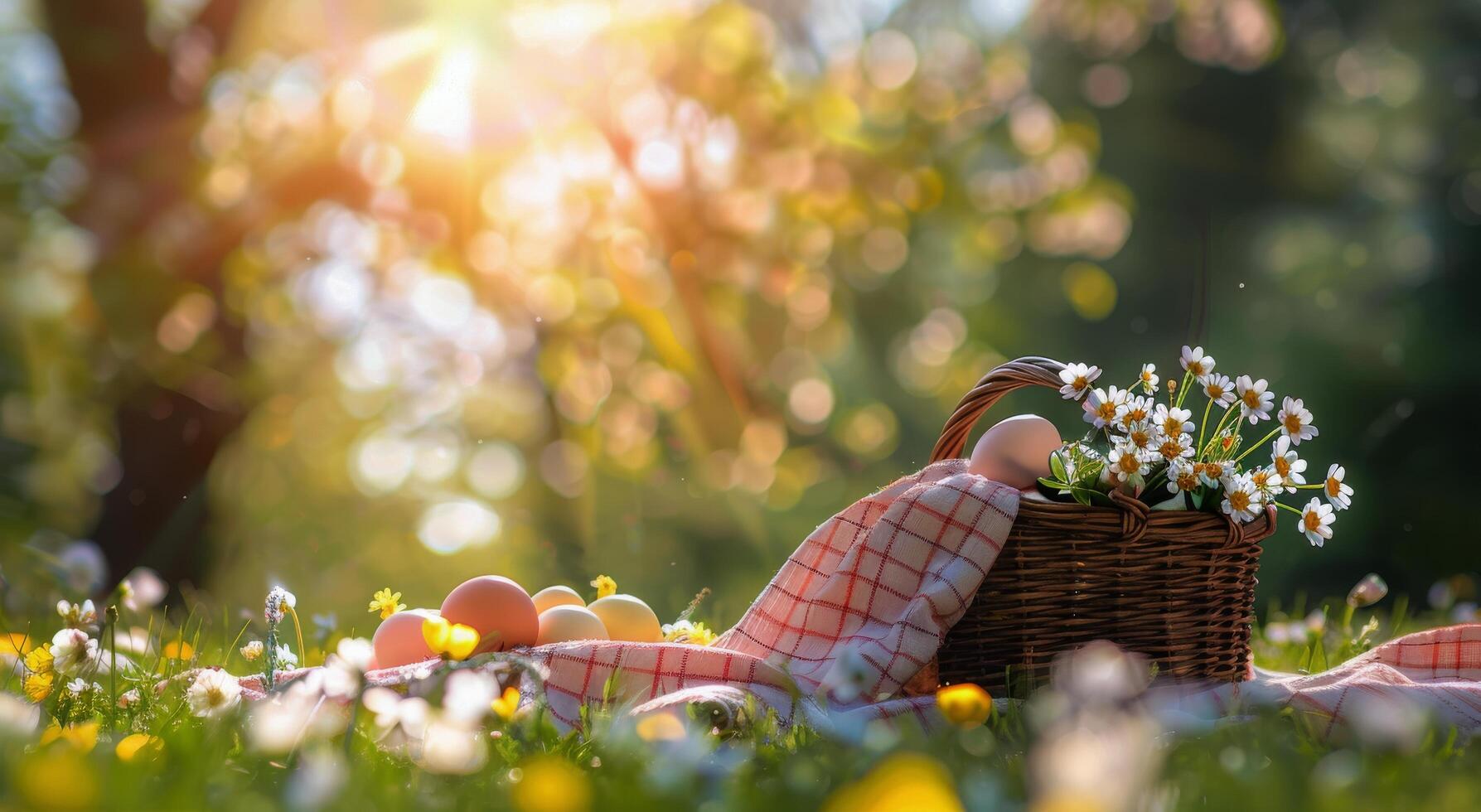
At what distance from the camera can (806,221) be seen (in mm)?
6035

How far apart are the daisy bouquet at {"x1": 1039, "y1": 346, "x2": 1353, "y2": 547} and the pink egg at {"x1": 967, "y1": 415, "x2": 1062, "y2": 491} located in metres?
0.06

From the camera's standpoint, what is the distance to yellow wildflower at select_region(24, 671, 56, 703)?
1.53 metres

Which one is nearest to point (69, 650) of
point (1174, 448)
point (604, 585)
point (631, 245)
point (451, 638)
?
point (451, 638)

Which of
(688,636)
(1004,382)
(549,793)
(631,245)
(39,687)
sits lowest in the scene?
(688,636)

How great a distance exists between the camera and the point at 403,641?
183cm

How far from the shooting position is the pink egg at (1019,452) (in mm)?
1961

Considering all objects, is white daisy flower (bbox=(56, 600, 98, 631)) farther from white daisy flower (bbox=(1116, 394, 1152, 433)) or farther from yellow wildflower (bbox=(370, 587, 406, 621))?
white daisy flower (bbox=(1116, 394, 1152, 433))

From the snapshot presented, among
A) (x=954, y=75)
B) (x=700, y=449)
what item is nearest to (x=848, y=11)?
(x=954, y=75)

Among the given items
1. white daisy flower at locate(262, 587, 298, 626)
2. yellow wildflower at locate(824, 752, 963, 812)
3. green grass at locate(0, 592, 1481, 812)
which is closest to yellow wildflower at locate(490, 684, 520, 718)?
green grass at locate(0, 592, 1481, 812)

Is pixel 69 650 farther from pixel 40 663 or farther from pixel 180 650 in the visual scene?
pixel 180 650

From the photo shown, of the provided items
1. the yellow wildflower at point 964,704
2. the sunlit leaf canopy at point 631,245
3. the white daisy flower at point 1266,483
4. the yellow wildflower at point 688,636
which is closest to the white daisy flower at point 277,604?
the yellow wildflower at point 688,636

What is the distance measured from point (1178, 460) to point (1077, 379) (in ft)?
0.63

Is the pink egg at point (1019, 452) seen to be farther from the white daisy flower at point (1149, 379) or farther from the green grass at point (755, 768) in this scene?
the green grass at point (755, 768)

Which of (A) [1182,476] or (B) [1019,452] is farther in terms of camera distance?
(B) [1019,452]
